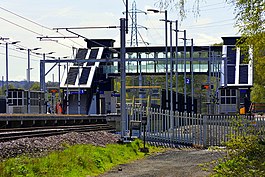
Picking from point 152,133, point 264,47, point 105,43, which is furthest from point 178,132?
point 105,43

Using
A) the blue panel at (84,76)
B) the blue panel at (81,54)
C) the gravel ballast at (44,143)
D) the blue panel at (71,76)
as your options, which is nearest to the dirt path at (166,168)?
the gravel ballast at (44,143)

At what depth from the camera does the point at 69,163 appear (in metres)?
17.8

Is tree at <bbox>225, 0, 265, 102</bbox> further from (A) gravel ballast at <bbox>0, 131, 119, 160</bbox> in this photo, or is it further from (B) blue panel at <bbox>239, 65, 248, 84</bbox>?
(B) blue panel at <bbox>239, 65, 248, 84</bbox>

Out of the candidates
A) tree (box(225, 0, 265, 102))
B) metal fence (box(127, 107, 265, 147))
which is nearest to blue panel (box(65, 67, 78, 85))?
metal fence (box(127, 107, 265, 147))

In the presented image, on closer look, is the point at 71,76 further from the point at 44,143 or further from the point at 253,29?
the point at 253,29

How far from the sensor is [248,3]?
10484 millimetres

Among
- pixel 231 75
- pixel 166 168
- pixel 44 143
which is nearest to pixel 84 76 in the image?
pixel 231 75

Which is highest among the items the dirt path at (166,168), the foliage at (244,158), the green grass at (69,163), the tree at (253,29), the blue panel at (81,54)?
the blue panel at (81,54)

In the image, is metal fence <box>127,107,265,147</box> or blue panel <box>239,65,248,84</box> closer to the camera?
metal fence <box>127,107,265,147</box>

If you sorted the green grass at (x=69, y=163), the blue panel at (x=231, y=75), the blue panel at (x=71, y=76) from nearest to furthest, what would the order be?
1. the green grass at (x=69, y=163)
2. the blue panel at (x=231, y=75)
3. the blue panel at (x=71, y=76)

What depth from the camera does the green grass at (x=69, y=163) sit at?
15.3m

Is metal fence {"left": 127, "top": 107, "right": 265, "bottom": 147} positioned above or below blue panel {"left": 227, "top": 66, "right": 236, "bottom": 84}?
below

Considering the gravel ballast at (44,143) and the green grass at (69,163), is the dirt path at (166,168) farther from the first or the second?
the gravel ballast at (44,143)

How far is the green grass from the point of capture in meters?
15.3
